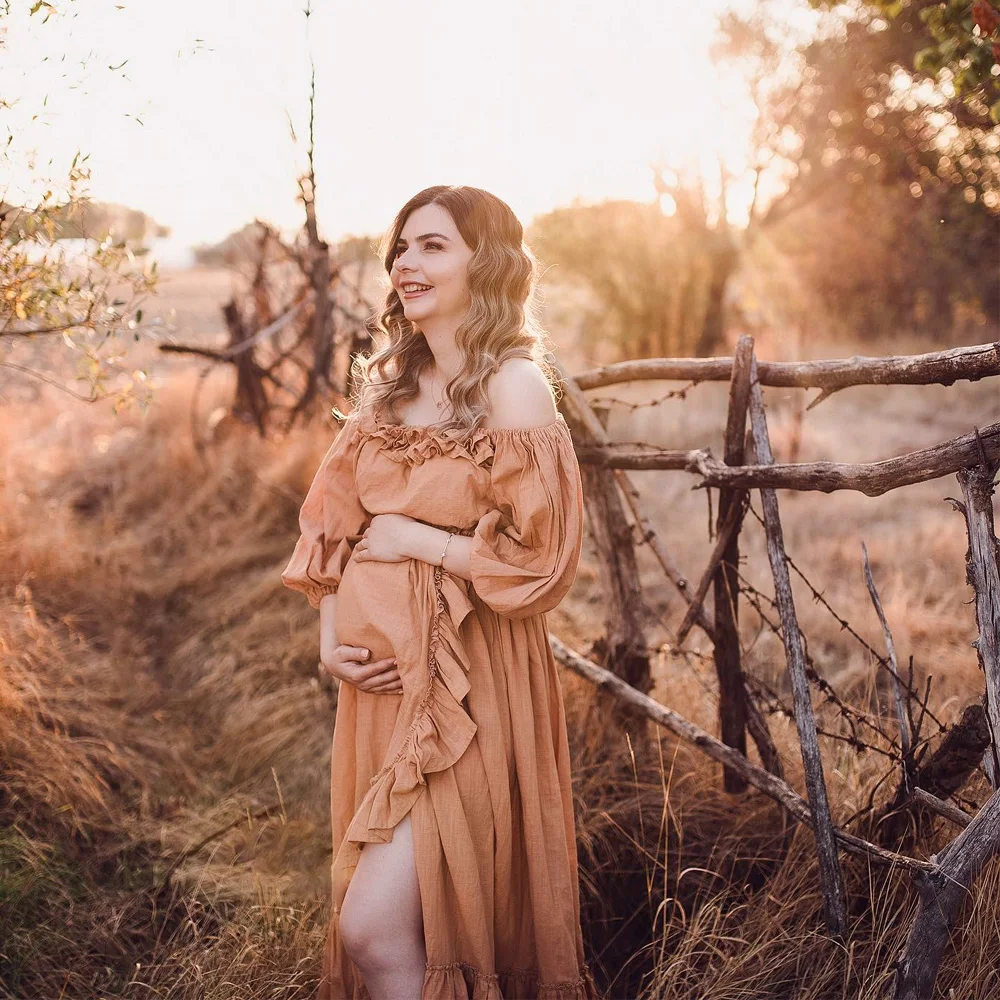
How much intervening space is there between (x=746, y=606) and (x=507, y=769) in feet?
11.3

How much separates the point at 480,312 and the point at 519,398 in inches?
11.5

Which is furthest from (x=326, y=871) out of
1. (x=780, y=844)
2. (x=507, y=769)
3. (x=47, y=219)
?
(x=47, y=219)

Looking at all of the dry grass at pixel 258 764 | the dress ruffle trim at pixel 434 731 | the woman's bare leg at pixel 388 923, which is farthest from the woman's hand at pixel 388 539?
the dry grass at pixel 258 764

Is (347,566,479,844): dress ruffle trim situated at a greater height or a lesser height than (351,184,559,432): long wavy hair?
lesser

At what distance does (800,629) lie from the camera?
2.59 m

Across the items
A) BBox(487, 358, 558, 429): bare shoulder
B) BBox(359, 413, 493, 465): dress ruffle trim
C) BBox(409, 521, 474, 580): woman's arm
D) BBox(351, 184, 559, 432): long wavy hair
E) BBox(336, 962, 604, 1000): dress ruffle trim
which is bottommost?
BBox(336, 962, 604, 1000): dress ruffle trim

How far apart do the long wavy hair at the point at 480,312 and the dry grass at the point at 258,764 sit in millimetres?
1364

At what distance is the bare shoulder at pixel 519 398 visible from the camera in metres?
2.09

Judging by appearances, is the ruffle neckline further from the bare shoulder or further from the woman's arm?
the woman's arm

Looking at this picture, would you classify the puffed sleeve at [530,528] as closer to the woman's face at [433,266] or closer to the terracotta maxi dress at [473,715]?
the terracotta maxi dress at [473,715]

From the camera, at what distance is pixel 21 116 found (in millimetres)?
2787

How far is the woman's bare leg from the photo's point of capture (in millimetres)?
1948

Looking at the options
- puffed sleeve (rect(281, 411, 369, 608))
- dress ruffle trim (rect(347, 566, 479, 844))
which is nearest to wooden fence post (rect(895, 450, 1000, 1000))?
dress ruffle trim (rect(347, 566, 479, 844))

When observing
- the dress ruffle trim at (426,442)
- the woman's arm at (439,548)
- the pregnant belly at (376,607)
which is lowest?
the pregnant belly at (376,607)
